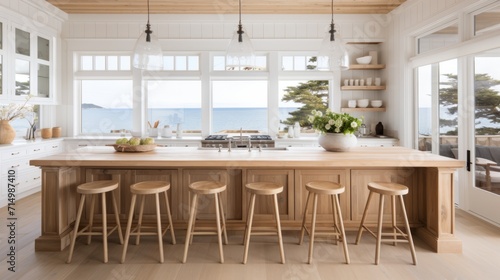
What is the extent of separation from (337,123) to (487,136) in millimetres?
1969

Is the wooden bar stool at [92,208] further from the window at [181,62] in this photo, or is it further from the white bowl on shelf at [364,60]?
the white bowl on shelf at [364,60]

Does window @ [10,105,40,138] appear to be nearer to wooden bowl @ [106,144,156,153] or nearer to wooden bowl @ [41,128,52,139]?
wooden bowl @ [41,128,52,139]

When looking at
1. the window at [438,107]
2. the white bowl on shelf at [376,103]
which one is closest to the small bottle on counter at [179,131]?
the white bowl on shelf at [376,103]

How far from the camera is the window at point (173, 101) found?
5930mm

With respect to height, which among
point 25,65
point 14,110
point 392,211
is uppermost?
point 25,65

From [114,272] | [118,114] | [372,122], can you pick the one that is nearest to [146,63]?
[114,272]

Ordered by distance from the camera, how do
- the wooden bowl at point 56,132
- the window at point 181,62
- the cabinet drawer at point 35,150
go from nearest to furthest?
the cabinet drawer at point 35,150, the wooden bowl at point 56,132, the window at point 181,62

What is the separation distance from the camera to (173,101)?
5.97 metres

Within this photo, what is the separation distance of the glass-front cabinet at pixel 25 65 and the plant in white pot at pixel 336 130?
4230 mm

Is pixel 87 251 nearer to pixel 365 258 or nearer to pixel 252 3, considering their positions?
pixel 365 258

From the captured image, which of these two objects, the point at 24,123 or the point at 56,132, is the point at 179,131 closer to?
the point at 56,132

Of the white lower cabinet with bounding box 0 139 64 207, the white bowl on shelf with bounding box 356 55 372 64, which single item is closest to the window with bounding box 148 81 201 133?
the white lower cabinet with bounding box 0 139 64 207

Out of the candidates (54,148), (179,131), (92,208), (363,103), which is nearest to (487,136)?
(363,103)

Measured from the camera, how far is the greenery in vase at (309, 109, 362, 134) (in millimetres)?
3112
